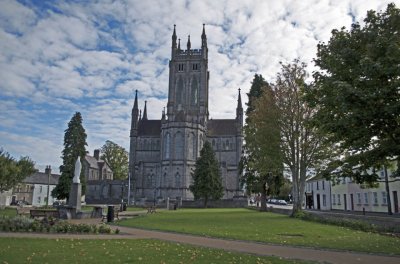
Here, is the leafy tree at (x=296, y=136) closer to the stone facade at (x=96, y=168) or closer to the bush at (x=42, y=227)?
the bush at (x=42, y=227)

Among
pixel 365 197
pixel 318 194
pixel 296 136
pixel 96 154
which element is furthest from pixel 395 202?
pixel 96 154

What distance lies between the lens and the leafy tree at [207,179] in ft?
202

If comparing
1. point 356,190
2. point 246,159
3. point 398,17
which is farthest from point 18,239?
point 356,190

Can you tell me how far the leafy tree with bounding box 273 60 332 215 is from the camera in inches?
1201

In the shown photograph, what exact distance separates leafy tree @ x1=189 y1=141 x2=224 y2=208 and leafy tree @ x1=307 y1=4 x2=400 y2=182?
4625cm

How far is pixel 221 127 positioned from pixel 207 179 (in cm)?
3961

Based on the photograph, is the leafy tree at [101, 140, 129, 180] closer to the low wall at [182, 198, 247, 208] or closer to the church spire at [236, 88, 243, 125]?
the church spire at [236, 88, 243, 125]

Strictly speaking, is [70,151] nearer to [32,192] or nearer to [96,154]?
[32,192]

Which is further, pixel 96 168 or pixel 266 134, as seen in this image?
pixel 96 168

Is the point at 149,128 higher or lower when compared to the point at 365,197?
higher

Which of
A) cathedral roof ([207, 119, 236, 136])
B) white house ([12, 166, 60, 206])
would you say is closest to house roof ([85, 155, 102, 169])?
white house ([12, 166, 60, 206])

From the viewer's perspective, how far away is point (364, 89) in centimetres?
1199

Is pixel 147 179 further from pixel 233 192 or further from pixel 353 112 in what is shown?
pixel 353 112

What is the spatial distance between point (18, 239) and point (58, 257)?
4.74 meters
